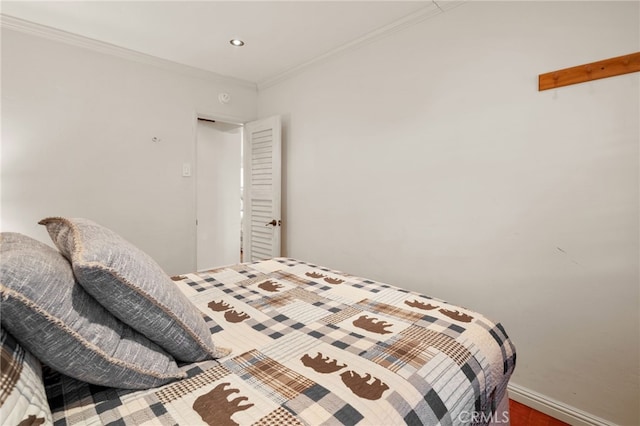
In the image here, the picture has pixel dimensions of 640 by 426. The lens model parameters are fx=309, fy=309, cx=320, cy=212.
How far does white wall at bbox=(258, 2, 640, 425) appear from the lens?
5.31 ft

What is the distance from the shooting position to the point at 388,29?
8.12 ft

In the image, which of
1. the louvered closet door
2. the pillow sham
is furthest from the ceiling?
the pillow sham

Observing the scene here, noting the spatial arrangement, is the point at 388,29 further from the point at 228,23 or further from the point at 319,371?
the point at 319,371

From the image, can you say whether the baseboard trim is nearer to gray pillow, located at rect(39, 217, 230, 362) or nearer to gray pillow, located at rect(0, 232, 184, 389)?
gray pillow, located at rect(39, 217, 230, 362)

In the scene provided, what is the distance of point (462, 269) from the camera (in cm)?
218

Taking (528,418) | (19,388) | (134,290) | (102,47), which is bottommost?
(528,418)

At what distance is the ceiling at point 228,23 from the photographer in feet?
7.14

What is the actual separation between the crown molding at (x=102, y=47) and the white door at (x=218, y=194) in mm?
997

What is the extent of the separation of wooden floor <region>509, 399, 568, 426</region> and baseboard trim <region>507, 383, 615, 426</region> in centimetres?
2

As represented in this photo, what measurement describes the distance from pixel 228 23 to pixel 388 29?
1.26 meters

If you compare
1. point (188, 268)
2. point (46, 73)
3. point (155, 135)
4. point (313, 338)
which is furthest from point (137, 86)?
point (313, 338)

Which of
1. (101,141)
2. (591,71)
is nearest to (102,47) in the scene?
(101,141)

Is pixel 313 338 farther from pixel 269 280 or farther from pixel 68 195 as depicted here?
pixel 68 195

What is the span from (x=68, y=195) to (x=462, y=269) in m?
3.23
